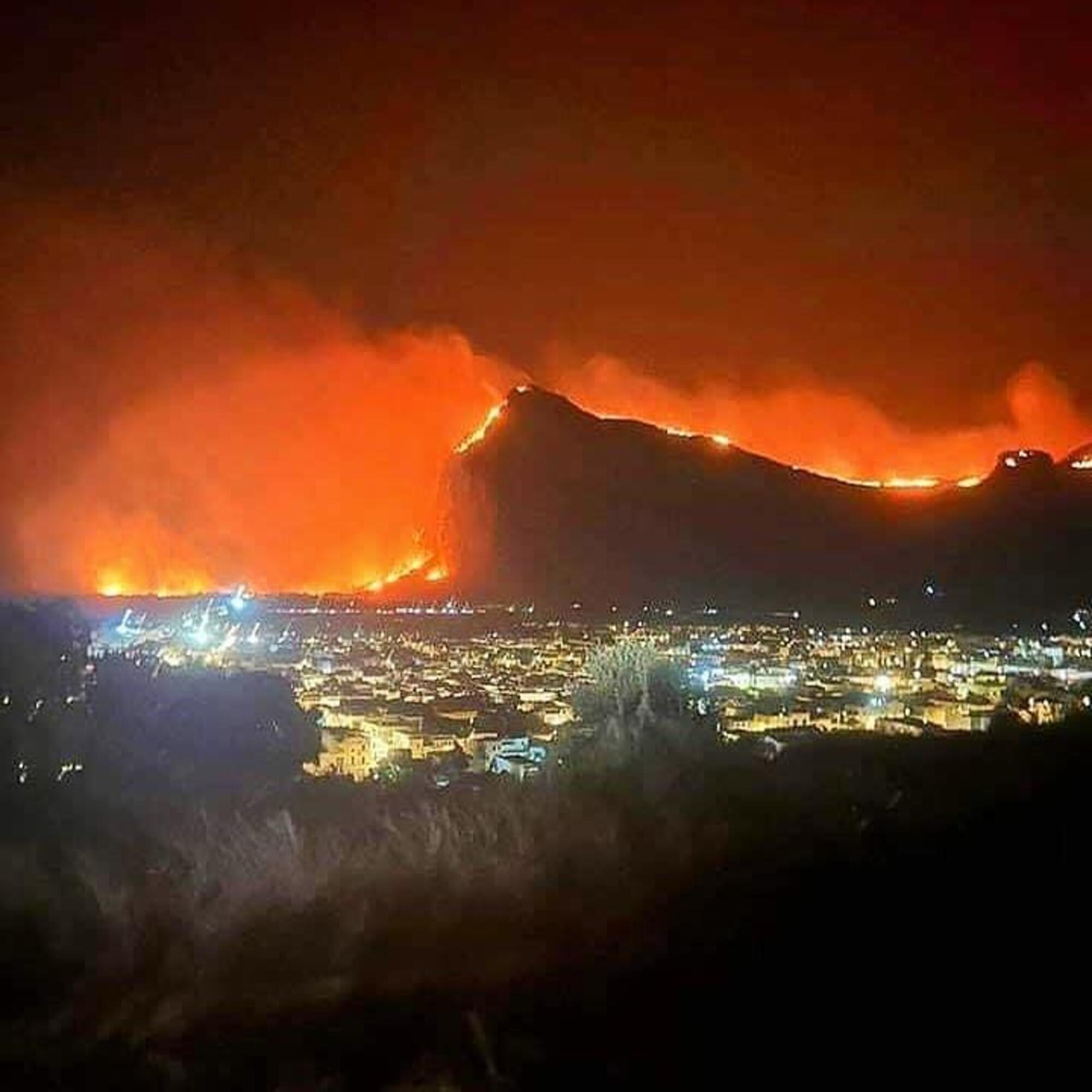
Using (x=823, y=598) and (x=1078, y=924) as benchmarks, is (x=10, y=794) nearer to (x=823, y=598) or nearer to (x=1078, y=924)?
(x=1078, y=924)

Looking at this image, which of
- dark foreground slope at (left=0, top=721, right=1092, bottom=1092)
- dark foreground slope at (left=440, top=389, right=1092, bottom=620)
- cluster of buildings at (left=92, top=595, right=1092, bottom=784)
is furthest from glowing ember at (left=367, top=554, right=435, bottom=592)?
dark foreground slope at (left=0, top=721, right=1092, bottom=1092)

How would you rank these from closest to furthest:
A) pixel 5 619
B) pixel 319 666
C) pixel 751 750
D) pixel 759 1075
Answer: pixel 759 1075, pixel 751 750, pixel 5 619, pixel 319 666

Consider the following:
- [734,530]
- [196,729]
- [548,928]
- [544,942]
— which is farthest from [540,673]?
[734,530]

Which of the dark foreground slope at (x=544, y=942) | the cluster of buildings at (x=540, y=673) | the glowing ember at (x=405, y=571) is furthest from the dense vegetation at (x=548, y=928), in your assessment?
the glowing ember at (x=405, y=571)

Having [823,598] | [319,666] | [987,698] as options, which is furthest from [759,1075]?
[823,598]

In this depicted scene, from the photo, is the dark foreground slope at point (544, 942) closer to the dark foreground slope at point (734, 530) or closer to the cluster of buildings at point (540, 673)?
the cluster of buildings at point (540, 673)

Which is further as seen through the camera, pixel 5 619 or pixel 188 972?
pixel 5 619
